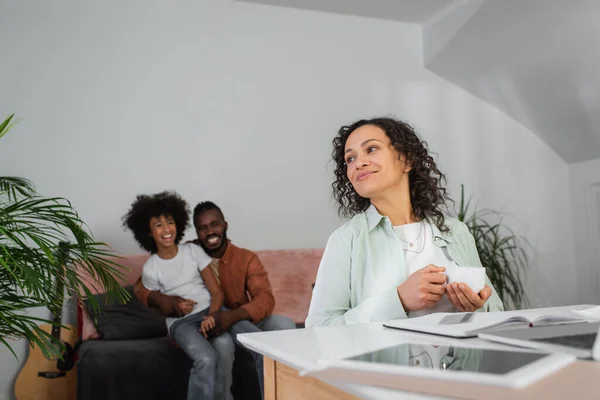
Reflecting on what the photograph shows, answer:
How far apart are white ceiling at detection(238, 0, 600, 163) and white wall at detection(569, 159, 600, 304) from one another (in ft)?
0.41

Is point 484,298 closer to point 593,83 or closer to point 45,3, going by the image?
point 593,83

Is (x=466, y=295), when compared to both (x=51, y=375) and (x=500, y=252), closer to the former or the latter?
(x=51, y=375)

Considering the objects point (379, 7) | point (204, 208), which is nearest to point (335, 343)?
point (204, 208)

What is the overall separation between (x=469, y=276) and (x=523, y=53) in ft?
10.6

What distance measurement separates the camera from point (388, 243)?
1.48 m

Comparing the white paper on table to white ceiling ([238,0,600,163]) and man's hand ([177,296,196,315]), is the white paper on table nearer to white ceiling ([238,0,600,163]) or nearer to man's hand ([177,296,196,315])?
man's hand ([177,296,196,315])

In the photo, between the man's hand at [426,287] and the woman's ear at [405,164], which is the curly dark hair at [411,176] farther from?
A: the man's hand at [426,287]

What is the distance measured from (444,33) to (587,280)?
230 centimetres

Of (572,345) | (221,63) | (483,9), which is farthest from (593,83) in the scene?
(572,345)

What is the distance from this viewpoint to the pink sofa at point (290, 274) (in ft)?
11.4

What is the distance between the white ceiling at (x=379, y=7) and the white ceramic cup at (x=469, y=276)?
10.9 feet

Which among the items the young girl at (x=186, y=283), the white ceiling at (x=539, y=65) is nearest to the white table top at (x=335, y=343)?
the young girl at (x=186, y=283)

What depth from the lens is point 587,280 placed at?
4.59 meters

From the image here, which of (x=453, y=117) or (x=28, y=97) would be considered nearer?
(x=28, y=97)
